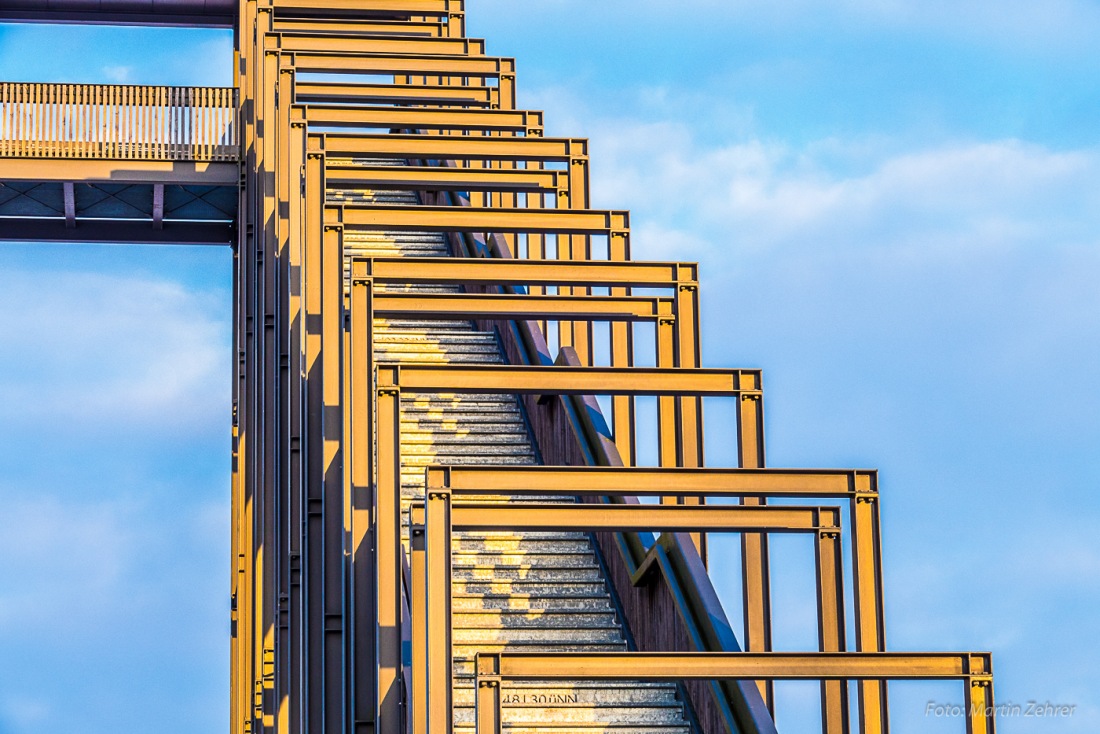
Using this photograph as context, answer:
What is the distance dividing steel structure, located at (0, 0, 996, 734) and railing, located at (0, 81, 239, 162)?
73mm

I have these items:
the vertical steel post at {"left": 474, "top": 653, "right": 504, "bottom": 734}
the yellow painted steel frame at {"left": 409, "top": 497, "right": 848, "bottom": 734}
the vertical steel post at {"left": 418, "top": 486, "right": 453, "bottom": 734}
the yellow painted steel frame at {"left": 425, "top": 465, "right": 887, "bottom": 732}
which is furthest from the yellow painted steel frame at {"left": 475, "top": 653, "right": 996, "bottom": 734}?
the yellow painted steel frame at {"left": 425, "top": 465, "right": 887, "bottom": 732}

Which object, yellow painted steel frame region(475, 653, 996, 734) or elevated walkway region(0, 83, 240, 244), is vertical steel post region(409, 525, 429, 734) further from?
elevated walkway region(0, 83, 240, 244)

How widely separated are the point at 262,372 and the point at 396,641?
12.8 m

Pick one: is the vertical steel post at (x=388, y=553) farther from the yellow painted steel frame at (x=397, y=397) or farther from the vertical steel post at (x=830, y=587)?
the vertical steel post at (x=830, y=587)

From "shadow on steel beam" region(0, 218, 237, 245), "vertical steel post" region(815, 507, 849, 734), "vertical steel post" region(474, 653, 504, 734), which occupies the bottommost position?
"vertical steel post" region(474, 653, 504, 734)

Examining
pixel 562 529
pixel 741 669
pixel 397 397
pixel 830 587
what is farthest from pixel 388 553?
pixel 741 669

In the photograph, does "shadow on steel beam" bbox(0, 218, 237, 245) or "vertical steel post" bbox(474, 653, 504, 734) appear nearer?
"vertical steel post" bbox(474, 653, 504, 734)

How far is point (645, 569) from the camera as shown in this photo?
56.5 ft

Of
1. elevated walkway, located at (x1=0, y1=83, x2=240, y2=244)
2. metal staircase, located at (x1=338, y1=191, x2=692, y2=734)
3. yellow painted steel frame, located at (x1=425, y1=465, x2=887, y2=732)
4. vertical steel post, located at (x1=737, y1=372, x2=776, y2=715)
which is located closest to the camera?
yellow painted steel frame, located at (x1=425, y1=465, x2=887, y2=732)

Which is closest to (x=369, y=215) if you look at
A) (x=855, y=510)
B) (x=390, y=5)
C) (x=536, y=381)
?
(x=536, y=381)

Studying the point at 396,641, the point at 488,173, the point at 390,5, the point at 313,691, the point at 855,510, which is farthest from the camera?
the point at 390,5

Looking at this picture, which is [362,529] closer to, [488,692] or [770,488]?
[770,488]

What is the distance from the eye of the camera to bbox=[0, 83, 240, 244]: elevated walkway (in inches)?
1288

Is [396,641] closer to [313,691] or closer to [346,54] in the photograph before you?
[313,691]
